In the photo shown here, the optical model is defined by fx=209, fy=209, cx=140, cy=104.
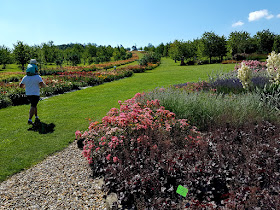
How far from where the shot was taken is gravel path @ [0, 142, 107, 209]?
352 centimetres

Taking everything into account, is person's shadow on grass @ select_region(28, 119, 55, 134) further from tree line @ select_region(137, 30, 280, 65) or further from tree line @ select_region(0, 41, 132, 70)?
tree line @ select_region(137, 30, 280, 65)

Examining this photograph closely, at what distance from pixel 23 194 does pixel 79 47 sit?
66379 millimetres

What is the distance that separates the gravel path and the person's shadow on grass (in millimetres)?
2164

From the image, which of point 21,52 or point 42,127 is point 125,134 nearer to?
point 42,127

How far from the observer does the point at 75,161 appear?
4945mm

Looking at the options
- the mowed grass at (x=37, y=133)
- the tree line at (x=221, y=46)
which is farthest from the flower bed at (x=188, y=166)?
the tree line at (x=221, y=46)

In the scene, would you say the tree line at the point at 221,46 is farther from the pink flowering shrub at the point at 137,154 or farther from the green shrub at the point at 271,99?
the pink flowering shrub at the point at 137,154

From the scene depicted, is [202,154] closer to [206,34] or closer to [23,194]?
[23,194]

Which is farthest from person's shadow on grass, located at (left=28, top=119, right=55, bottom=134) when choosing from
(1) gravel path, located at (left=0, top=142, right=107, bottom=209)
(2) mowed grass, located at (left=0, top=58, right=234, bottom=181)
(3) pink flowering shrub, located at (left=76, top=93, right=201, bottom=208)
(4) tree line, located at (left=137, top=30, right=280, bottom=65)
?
(4) tree line, located at (left=137, top=30, right=280, bottom=65)

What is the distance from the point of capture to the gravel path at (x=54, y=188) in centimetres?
352

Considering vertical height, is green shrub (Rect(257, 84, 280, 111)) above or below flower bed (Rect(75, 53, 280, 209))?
above

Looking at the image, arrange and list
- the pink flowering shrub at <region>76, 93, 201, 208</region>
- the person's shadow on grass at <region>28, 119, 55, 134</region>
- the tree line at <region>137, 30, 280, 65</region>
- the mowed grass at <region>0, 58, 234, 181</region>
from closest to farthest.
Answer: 1. the pink flowering shrub at <region>76, 93, 201, 208</region>
2. the mowed grass at <region>0, 58, 234, 181</region>
3. the person's shadow on grass at <region>28, 119, 55, 134</region>
4. the tree line at <region>137, 30, 280, 65</region>

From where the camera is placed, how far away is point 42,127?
727cm

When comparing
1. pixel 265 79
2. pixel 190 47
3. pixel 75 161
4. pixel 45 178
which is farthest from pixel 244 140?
pixel 190 47
